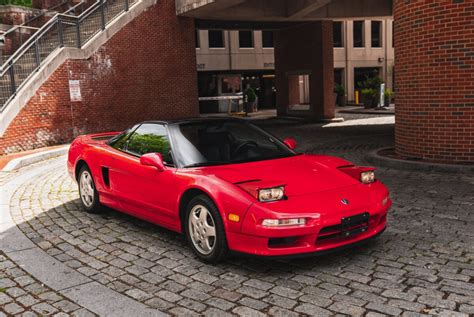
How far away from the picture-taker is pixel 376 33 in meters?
44.0

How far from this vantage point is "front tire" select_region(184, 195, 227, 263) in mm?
4680

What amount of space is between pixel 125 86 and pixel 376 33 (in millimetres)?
30659

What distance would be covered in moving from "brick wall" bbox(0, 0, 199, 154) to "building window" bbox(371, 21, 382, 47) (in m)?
26.9

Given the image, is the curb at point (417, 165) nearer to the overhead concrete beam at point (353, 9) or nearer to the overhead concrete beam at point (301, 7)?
the overhead concrete beam at point (301, 7)

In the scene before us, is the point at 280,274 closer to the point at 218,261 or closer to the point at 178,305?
the point at 218,261

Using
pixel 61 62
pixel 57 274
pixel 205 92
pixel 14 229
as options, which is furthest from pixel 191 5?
pixel 205 92

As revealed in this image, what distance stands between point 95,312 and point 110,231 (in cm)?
238

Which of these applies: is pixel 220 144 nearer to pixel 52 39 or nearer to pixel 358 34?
pixel 52 39

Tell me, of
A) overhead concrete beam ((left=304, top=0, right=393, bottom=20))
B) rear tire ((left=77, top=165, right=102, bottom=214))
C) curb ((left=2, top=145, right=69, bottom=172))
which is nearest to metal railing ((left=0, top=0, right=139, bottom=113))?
curb ((left=2, top=145, right=69, bottom=172))

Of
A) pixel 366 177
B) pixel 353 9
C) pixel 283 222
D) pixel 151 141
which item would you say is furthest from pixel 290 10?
pixel 283 222

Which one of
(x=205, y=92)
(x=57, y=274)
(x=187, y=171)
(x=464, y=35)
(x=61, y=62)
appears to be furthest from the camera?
(x=205, y=92)

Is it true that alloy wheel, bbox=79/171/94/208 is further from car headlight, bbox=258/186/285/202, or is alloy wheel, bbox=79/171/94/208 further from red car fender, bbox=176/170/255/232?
car headlight, bbox=258/186/285/202

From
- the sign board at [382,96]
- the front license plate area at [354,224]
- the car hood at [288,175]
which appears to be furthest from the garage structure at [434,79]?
the sign board at [382,96]

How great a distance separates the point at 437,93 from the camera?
9.45m
